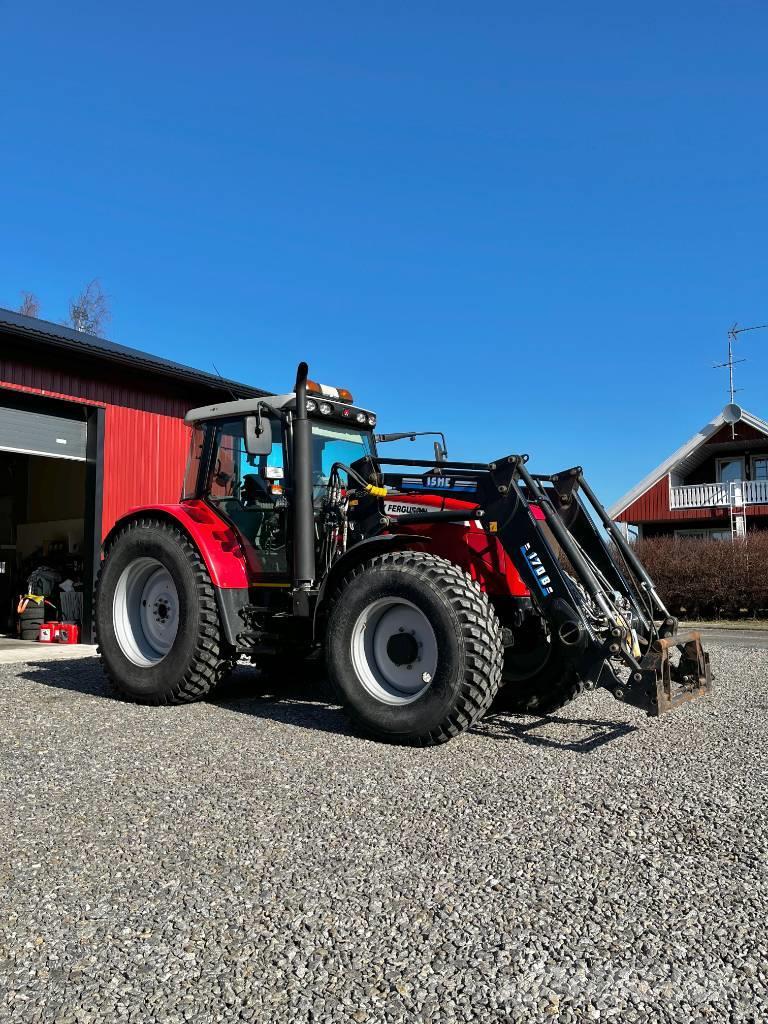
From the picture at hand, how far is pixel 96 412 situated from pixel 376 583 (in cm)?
837

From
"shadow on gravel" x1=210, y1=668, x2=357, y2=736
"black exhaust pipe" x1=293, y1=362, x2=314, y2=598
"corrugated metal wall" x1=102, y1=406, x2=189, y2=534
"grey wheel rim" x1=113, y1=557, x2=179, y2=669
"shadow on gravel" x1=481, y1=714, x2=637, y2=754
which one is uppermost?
"corrugated metal wall" x1=102, y1=406, x2=189, y2=534

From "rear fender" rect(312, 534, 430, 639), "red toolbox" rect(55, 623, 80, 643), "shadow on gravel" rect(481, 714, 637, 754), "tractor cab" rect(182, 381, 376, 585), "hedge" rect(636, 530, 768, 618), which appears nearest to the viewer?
"shadow on gravel" rect(481, 714, 637, 754)

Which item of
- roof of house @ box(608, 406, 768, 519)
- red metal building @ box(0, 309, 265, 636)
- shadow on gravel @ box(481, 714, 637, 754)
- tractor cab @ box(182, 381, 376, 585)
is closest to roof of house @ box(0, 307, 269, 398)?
red metal building @ box(0, 309, 265, 636)

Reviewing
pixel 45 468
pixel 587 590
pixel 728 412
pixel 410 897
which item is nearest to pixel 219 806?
pixel 410 897

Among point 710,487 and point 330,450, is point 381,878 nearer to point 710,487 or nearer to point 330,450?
point 330,450

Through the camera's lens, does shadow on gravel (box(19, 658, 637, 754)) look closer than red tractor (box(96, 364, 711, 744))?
No

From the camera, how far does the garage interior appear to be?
1158 centimetres

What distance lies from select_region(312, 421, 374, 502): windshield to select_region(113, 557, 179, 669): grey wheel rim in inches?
59.1

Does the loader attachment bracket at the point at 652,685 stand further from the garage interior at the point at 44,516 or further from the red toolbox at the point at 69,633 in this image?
the red toolbox at the point at 69,633

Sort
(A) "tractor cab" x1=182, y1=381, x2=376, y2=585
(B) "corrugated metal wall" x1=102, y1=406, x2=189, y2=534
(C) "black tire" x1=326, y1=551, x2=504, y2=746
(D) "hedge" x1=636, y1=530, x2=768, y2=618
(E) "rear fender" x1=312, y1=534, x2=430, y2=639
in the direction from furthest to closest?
(D) "hedge" x1=636, y1=530, x2=768, y2=618 < (B) "corrugated metal wall" x1=102, y1=406, x2=189, y2=534 < (A) "tractor cab" x1=182, y1=381, x2=376, y2=585 < (E) "rear fender" x1=312, y1=534, x2=430, y2=639 < (C) "black tire" x1=326, y1=551, x2=504, y2=746

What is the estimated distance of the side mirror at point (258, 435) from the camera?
605 cm

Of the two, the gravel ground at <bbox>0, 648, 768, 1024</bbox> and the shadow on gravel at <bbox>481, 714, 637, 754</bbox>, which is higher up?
the shadow on gravel at <bbox>481, 714, 637, 754</bbox>

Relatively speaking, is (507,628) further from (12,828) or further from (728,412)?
(728,412)

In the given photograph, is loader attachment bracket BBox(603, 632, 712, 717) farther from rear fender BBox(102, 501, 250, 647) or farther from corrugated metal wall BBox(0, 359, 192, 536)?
corrugated metal wall BBox(0, 359, 192, 536)
